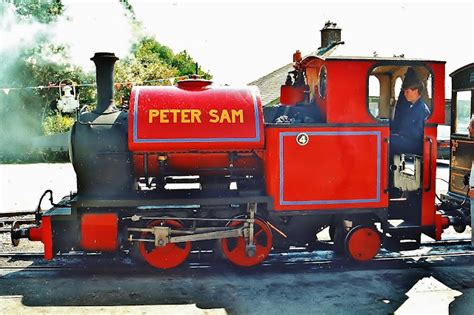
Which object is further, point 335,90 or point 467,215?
point 467,215

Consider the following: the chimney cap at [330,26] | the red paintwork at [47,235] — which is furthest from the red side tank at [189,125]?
the chimney cap at [330,26]

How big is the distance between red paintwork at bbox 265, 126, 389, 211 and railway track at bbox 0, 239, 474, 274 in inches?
33.4

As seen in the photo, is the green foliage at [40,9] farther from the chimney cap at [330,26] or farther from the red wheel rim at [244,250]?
the chimney cap at [330,26]

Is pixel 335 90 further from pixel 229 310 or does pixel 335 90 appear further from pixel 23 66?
pixel 23 66

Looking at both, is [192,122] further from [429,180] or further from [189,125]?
[429,180]

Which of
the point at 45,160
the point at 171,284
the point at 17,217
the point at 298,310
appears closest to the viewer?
the point at 298,310

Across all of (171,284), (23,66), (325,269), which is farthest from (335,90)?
(23,66)

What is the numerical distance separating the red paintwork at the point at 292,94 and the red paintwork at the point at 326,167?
1.45 metres

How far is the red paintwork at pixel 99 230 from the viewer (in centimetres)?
598

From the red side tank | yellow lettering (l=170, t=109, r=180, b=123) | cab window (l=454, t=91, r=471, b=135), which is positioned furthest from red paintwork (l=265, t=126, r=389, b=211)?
cab window (l=454, t=91, r=471, b=135)

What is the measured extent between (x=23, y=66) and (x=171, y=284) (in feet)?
59.8

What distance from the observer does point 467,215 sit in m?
7.37

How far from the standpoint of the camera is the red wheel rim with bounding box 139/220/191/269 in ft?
20.5

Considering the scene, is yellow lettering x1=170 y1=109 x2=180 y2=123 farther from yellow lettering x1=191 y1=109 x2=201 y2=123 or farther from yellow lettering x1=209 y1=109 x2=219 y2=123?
yellow lettering x1=209 y1=109 x2=219 y2=123
